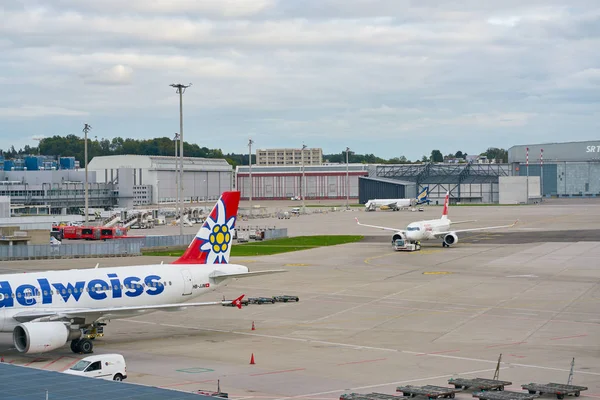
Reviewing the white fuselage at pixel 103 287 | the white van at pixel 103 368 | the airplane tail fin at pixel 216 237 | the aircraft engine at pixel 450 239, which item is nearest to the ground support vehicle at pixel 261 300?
the airplane tail fin at pixel 216 237

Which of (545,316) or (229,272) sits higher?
(229,272)

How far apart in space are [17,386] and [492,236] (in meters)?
111

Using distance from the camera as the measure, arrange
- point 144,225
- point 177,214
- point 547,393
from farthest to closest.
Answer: point 177,214 < point 144,225 < point 547,393

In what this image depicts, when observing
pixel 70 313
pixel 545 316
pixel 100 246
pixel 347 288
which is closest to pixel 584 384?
pixel 545 316

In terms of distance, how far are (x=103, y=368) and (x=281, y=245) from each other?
8437cm

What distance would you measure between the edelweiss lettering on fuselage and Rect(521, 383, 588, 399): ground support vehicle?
77.4 feet

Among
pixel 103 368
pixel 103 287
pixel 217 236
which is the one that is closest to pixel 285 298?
pixel 217 236

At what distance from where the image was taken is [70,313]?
44.1 metres

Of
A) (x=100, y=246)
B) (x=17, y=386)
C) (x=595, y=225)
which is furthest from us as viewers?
(x=595, y=225)

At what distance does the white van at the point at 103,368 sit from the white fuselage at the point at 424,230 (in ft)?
250

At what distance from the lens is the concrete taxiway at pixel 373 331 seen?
1549 inches

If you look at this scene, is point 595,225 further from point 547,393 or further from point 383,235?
point 547,393

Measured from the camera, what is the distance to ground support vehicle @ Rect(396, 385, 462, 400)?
33.9 m

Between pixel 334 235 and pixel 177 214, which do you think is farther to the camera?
pixel 177 214
